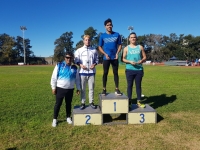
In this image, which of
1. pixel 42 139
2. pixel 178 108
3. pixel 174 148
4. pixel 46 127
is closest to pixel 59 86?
pixel 46 127

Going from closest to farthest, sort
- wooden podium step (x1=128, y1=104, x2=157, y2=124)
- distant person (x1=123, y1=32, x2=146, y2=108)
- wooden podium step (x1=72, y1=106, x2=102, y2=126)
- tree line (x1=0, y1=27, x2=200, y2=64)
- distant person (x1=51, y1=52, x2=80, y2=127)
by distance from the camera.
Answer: distant person (x1=51, y1=52, x2=80, y2=127) → wooden podium step (x1=72, y1=106, x2=102, y2=126) → wooden podium step (x1=128, y1=104, x2=157, y2=124) → distant person (x1=123, y1=32, x2=146, y2=108) → tree line (x1=0, y1=27, x2=200, y2=64)

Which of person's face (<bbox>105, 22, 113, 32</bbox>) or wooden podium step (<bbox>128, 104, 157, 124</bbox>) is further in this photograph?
person's face (<bbox>105, 22, 113, 32</bbox>)

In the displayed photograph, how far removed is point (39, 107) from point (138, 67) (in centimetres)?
345

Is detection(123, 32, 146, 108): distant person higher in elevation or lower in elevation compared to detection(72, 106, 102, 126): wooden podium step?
higher

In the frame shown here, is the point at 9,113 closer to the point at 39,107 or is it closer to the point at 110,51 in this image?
the point at 39,107

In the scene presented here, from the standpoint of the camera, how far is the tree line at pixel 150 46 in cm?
7319

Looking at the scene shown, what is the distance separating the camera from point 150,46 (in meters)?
86.4

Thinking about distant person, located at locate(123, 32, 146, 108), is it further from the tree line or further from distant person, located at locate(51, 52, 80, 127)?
the tree line

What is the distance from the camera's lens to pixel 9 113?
18.5 ft

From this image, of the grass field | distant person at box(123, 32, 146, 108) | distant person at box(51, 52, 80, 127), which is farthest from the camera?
distant person at box(123, 32, 146, 108)

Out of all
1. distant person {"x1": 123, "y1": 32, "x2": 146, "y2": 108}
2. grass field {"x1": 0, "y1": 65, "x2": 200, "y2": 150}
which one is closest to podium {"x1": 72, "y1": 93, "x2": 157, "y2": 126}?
grass field {"x1": 0, "y1": 65, "x2": 200, "y2": 150}

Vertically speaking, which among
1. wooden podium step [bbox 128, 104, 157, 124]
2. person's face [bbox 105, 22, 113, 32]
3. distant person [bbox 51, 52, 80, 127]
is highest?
person's face [bbox 105, 22, 113, 32]

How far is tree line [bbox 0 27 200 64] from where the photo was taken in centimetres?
7319

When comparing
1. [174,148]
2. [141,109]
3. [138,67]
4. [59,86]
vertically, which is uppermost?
[138,67]
